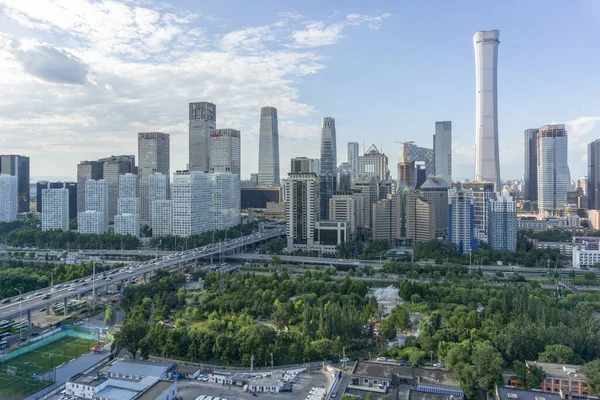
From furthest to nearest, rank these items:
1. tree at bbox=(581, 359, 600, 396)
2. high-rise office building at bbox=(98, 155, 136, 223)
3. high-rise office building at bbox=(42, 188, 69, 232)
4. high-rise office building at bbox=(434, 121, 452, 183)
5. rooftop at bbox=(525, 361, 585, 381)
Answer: high-rise office building at bbox=(434, 121, 452, 183) < high-rise office building at bbox=(98, 155, 136, 223) < high-rise office building at bbox=(42, 188, 69, 232) < rooftop at bbox=(525, 361, 585, 381) < tree at bbox=(581, 359, 600, 396)

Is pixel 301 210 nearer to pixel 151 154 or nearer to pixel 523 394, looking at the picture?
pixel 151 154

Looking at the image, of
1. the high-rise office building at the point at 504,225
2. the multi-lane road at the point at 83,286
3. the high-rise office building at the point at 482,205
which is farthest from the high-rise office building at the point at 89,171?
the high-rise office building at the point at 504,225

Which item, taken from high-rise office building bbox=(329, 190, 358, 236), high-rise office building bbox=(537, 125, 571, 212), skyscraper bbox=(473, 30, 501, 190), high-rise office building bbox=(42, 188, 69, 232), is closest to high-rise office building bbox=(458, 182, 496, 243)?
high-rise office building bbox=(329, 190, 358, 236)

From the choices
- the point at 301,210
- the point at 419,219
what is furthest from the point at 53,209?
the point at 419,219

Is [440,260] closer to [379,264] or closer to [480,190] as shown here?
[379,264]

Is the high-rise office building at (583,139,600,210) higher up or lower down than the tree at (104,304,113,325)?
higher up

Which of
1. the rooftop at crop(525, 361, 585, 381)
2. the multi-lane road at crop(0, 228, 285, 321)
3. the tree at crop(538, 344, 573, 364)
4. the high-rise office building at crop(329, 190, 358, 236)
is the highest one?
the high-rise office building at crop(329, 190, 358, 236)

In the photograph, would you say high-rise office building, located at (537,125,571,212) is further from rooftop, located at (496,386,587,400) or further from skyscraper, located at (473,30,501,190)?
rooftop, located at (496,386,587,400)

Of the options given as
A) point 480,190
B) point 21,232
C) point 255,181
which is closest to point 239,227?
point 21,232
